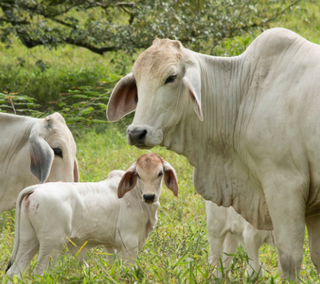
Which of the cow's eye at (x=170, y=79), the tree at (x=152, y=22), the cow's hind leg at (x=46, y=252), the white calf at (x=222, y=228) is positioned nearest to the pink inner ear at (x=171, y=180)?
the white calf at (x=222, y=228)

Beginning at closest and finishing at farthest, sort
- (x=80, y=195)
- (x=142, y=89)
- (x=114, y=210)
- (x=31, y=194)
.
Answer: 1. (x=142, y=89)
2. (x=31, y=194)
3. (x=80, y=195)
4. (x=114, y=210)

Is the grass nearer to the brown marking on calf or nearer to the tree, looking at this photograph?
the brown marking on calf

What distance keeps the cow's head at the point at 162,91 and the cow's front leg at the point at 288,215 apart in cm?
59

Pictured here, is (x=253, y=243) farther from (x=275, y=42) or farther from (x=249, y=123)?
Answer: (x=275, y=42)

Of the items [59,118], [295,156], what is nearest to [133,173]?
[59,118]

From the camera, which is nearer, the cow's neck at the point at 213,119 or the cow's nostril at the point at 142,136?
the cow's nostril at the point at 142,136

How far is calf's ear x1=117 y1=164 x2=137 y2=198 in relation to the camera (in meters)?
4.52

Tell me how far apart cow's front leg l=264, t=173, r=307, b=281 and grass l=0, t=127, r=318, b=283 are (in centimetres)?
26

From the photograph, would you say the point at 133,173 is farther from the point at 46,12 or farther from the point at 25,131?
the point at 46,12

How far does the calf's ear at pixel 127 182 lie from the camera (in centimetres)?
452

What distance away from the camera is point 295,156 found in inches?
106

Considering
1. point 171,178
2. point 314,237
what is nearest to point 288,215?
point 314,237

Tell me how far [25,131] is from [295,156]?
9.33 ft

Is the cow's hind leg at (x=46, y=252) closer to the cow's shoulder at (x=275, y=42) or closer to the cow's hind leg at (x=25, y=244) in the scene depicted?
the cow's hind leg at (x=25, y=244)
